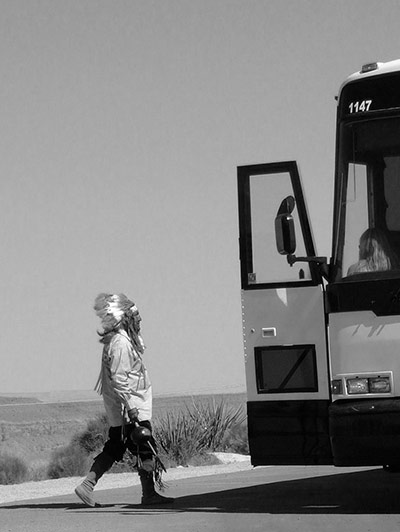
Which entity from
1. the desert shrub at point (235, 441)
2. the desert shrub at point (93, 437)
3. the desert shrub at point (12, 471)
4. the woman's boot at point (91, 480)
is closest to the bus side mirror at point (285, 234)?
the woman's boot at point (91, 480)

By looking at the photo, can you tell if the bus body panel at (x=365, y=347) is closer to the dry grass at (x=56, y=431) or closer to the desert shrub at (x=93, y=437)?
the dry grass at (x=56, y=431)

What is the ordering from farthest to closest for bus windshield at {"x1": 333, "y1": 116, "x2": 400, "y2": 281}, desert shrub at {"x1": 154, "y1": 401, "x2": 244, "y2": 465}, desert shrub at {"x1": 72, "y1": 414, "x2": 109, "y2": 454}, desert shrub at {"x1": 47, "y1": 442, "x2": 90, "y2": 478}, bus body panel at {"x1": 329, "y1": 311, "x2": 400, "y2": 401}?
desert shrub at {"x1": 72, "y1": 414, "x2": 109, "y2": 454} → desert shrub at {"x1": 47, "y1": 442, "x2": 90, "y2": 478} → desert shrub at {"x1": 154, "y1": 401, "x2": 244, "y2": 465} → bus windshield at {"x1": 333, "y1": 116, "x2": 400, "y2": 281} → bus body panel at {"x1": 329, "y1": 311, "x2": 400, "y2": 401}

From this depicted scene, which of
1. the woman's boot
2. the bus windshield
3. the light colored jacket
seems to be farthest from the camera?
the woman's boot

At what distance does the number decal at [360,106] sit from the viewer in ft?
42.5

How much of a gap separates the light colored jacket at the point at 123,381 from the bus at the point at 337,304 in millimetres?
1387

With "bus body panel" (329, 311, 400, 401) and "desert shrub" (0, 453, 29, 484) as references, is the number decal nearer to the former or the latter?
"bus body panel" (329, 311, 400, 401)

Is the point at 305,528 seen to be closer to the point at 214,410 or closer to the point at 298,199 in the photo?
the point at 298,199

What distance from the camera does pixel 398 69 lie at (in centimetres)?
1290

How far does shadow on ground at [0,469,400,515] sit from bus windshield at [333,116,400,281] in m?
2.33

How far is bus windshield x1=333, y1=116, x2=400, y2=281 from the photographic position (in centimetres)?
1273

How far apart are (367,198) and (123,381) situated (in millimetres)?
3128

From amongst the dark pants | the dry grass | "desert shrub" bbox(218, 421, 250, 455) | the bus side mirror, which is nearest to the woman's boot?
the dark pants

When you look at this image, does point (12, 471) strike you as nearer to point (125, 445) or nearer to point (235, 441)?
point (235, 441)

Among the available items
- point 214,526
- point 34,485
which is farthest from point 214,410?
point 214,526
